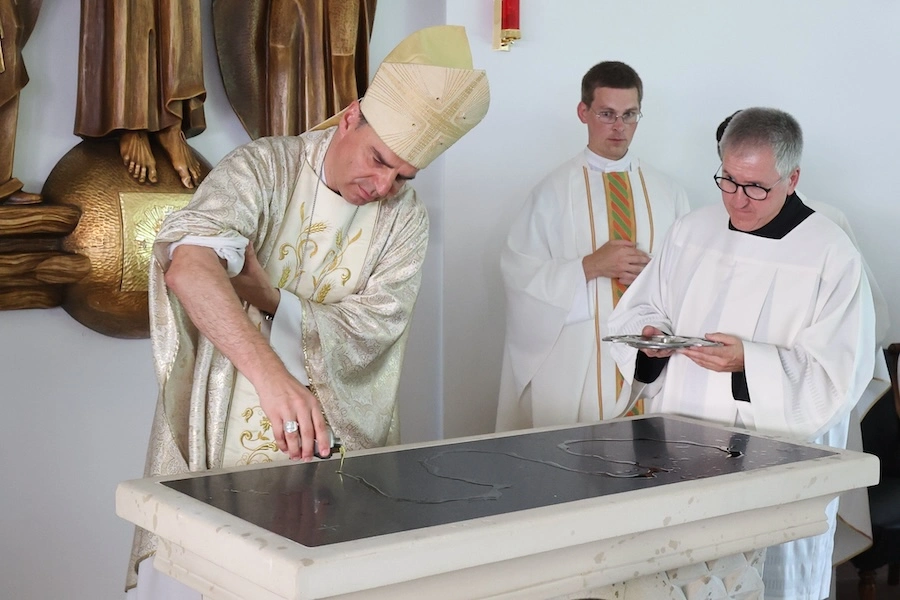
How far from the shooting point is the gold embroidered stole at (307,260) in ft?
8.52

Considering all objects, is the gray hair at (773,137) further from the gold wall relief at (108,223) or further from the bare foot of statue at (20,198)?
the bare foot of statue at (20,198)

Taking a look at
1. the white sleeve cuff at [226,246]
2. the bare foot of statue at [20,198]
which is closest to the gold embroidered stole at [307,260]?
the white sleeve cuff at [226,246]

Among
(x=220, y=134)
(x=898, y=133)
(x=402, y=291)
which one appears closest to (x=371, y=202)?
(x=402, y=291)

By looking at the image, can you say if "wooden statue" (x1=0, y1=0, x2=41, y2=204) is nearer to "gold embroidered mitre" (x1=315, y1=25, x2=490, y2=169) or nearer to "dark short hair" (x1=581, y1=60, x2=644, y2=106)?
"gold embroidered mitre" (x1=315, y1=25, x2=490, y2=169)

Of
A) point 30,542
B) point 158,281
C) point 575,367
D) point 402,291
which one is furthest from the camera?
point 575,367

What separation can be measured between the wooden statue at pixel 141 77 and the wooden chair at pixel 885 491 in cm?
293

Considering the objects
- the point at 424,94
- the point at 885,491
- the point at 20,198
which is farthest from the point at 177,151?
the point at 885,491

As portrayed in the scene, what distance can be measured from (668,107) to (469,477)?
3.38 meters

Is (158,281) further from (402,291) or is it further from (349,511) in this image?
(349,511)

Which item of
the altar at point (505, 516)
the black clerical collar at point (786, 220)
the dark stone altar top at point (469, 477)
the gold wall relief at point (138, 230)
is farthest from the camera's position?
the gold wall relief at point (138, 230)

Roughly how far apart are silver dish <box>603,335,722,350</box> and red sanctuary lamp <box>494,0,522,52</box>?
5.98 feet

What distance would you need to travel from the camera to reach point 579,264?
4270 millimetres

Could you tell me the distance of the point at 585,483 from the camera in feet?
7.02

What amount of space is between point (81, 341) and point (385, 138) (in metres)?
1.78
